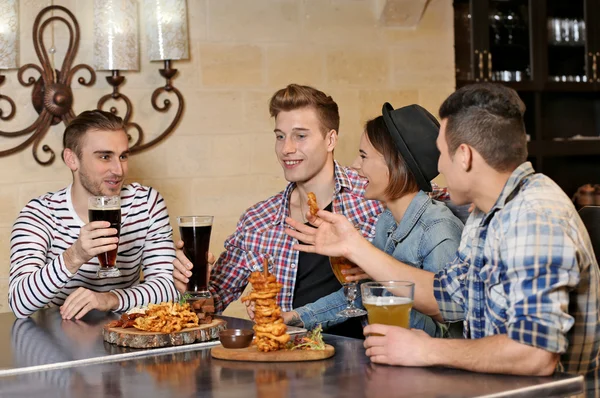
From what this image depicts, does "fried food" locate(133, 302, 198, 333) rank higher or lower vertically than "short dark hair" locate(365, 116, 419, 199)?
lower

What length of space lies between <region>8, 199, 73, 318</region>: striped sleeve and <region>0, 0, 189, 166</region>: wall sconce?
32.6 inches

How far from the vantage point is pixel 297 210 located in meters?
3.18

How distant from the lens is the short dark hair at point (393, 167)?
2588 millimetres

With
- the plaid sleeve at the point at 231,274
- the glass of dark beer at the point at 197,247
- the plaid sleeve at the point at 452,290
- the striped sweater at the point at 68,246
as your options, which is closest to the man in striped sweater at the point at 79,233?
the striped sweater at the point at 68,246

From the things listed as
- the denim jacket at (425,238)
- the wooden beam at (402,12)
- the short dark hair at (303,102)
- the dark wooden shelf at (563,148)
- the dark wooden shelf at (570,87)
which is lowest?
the denim jacket at (425,238)

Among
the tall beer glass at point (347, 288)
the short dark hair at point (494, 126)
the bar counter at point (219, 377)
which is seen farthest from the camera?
the tall beer glass at point (347, 288)

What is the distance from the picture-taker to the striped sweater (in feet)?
9.14

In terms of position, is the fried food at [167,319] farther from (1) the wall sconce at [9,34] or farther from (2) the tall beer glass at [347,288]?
(1) the wall sconce at [9,34]

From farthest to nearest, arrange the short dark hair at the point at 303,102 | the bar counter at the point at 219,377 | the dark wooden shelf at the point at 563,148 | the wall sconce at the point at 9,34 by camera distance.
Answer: the dark wooden shelf at the point at 563,148 < the wall sconce at the point at 9,34 < the short dark hair at the point at 303,102 < the bar counter at the point at 219,377

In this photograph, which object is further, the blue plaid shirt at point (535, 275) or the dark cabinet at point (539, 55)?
the dark cabinet at point (539, 55)

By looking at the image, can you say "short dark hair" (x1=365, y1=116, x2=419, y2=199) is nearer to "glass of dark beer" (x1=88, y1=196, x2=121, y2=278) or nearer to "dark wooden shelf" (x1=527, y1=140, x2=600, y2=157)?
"glass of dark beer" (x1=88, y1=196, x2=121, y2=278)

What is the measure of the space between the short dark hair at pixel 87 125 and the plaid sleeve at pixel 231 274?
0.63m

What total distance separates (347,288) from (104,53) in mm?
2043

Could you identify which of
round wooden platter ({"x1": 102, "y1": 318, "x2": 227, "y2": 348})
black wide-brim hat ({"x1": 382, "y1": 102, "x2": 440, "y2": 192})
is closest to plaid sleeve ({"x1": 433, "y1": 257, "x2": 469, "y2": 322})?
black wide-brim hat ({"x1": 382, "y1": 102, "x2": 440, "y2": 192})
